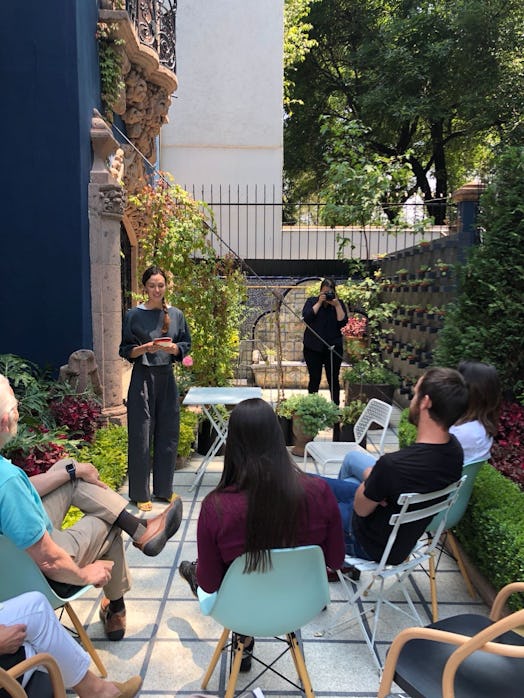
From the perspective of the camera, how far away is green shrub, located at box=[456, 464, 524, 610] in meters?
2.49

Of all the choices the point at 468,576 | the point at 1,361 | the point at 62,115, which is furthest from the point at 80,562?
the point at 62,115

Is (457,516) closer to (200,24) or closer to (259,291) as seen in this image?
(259,291)

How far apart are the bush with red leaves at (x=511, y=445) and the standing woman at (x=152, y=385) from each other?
243cm

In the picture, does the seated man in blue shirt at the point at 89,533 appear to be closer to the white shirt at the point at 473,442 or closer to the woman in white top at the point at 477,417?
the woman in white top at the point at 477,417

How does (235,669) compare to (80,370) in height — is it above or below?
below

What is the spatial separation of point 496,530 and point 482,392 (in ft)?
2.36

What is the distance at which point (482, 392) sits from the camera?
289 centimetres

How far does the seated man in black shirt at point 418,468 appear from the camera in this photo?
2.22m

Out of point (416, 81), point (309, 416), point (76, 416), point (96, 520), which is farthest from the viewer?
point (416, 81)

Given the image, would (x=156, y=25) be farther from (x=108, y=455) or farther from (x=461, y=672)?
(x=461, y=672)

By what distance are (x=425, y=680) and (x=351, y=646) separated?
100cm

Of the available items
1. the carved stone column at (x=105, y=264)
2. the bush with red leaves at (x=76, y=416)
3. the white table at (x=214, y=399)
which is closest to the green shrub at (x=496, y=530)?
the white table at (x=214, y=399)

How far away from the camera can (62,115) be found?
5.02m

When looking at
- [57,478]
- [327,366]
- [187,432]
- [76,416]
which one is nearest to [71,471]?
[57,478]
